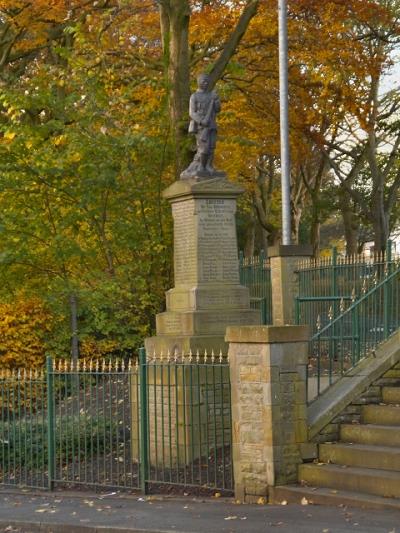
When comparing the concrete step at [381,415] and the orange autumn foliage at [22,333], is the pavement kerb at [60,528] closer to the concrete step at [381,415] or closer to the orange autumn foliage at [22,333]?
the concrete step at [381,415]

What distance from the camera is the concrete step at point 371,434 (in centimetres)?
1224

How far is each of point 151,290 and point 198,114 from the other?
4.35 m

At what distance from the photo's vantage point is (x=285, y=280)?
20219 millimetres

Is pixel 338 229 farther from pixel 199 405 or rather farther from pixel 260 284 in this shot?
pixel 199 405

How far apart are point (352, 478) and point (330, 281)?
778 centimetres

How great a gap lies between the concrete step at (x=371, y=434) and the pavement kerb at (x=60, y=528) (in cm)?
263

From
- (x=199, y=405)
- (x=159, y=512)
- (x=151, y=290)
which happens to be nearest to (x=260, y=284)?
(x=151, y=290)

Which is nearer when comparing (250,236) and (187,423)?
(187,423)

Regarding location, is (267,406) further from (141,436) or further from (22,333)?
(22,333)

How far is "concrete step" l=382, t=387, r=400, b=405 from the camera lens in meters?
12.9

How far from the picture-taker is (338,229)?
7800 cm

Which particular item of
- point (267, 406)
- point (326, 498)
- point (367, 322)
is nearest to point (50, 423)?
point (267, 406)

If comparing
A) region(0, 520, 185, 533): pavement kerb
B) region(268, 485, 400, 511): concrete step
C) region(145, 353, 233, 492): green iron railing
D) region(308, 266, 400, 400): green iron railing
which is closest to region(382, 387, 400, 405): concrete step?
region(308, 266, 400, 400): green iron railing

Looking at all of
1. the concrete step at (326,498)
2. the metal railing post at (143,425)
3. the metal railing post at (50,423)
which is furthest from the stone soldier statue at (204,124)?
the concrete step at (326,498)
